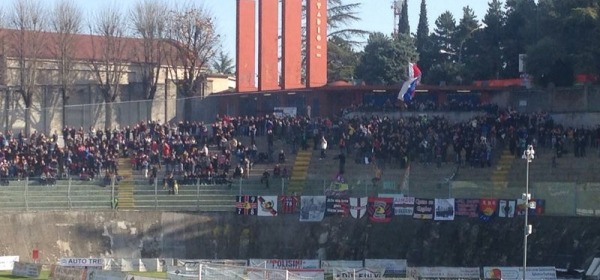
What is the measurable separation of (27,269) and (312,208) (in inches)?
567

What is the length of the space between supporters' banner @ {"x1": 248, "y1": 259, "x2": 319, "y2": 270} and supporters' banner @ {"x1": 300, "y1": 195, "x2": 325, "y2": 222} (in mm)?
3605

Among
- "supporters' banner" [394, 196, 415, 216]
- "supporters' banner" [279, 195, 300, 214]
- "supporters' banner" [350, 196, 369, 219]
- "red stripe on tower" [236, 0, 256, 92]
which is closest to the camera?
"supporters' banner" [394, 196, 415, 216]

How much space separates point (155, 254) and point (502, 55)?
3570 cm

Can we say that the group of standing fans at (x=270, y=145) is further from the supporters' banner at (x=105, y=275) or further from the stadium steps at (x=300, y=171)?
the supporters' banner at (x=105, y=275)

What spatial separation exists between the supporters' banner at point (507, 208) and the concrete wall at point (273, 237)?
31cm

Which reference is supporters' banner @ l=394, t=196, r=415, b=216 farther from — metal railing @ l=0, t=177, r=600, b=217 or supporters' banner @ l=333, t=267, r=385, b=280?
supporters' banner @ l=333, t=267, r=385, b=280

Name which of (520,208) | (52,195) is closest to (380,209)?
(520,208)

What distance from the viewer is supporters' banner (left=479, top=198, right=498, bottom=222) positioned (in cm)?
5909

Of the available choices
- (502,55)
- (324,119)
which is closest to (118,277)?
(324,119)

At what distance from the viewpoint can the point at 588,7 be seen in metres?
76.2

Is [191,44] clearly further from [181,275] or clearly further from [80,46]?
[181,275]

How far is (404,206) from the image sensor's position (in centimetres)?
6062

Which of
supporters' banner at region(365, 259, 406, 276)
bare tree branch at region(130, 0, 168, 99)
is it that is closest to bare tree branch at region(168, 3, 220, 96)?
bare tree branch at region(130, 0, 168, 99)

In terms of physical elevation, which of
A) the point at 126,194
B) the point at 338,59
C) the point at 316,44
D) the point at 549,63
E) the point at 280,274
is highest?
the point at 338,59
